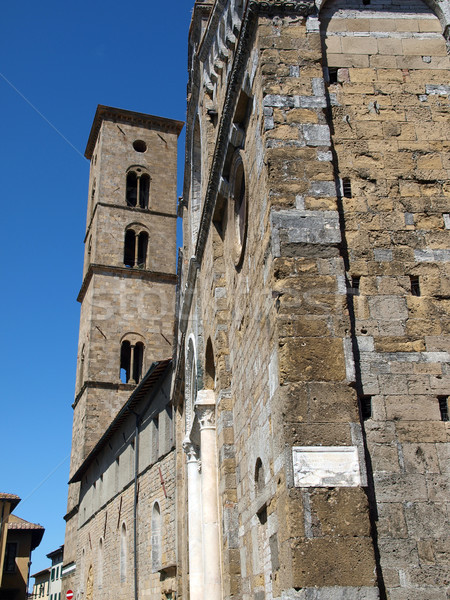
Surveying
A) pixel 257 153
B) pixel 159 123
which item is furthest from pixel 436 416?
pixel 159 123

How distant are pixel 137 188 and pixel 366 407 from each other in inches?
1086

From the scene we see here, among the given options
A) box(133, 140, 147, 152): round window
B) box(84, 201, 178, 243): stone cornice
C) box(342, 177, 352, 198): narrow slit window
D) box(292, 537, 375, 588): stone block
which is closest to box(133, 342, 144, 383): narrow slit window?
box(84, 201, 178, 243): stone cornice

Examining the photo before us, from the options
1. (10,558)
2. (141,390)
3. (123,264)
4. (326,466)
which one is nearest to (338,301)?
(326,466)

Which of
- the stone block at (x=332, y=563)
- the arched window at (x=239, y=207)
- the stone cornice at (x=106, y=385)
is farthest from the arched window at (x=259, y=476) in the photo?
the stone cornice at (x=106, y=385)

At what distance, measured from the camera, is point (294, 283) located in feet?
18.5

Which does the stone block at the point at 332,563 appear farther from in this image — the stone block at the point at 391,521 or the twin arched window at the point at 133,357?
the twin arched window at the point at 133,357

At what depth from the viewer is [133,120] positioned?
32812 millimetres

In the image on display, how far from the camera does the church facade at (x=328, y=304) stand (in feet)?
16.3

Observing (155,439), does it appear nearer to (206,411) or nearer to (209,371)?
(209,371)

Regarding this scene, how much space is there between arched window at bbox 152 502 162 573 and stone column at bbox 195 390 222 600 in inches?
276

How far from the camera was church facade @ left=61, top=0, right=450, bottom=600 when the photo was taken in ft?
16.3

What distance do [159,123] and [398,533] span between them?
30.2m

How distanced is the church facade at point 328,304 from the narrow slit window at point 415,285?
2cm

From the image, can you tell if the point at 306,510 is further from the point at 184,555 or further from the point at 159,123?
the point at 159,123
